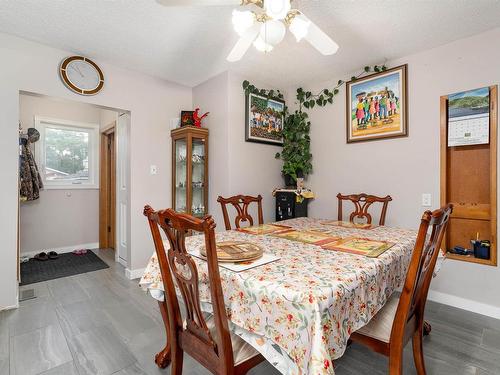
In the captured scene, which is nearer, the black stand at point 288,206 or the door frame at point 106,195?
the black stand at point 288,206

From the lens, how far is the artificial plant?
3414 millimetres

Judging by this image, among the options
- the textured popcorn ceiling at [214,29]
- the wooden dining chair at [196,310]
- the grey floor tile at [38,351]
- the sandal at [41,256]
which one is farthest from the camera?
the sandal at [41,256]

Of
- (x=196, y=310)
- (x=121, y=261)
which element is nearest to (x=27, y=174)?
(x=121, y=261)

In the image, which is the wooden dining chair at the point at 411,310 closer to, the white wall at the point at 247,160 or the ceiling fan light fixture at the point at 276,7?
the ceiling fan light fixture at the point at 276,7

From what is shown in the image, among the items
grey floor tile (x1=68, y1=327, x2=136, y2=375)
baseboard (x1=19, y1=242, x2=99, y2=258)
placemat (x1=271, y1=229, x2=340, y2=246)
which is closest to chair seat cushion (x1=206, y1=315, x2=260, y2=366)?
placemat (x1=271, y1=229, x2=340, y2=246)

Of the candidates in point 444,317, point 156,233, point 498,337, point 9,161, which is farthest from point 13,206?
point 498,337

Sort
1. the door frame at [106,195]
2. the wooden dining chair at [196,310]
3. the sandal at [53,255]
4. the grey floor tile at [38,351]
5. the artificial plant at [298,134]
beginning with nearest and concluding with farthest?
the wooden dining chair at [196,310] → the grey floor tile at [38,351] → the artificial plant at [298,134] → the sandal at [53,255] → the door frame at [106,195]

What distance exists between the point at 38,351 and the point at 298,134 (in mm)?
3224

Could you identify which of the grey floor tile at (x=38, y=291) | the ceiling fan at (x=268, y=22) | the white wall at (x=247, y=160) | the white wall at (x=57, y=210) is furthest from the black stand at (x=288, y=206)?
the white wall at (x=57, y=210)

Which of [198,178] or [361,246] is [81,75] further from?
[361,246]

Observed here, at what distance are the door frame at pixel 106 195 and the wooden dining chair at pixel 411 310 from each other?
4068 millimetres

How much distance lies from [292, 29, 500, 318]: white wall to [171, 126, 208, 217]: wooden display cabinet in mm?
1525

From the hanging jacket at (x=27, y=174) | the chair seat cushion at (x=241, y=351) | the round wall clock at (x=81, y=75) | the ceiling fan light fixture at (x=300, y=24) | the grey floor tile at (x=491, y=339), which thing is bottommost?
the grey floor tile at (x=491, y=339)

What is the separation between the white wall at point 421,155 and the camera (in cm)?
229
